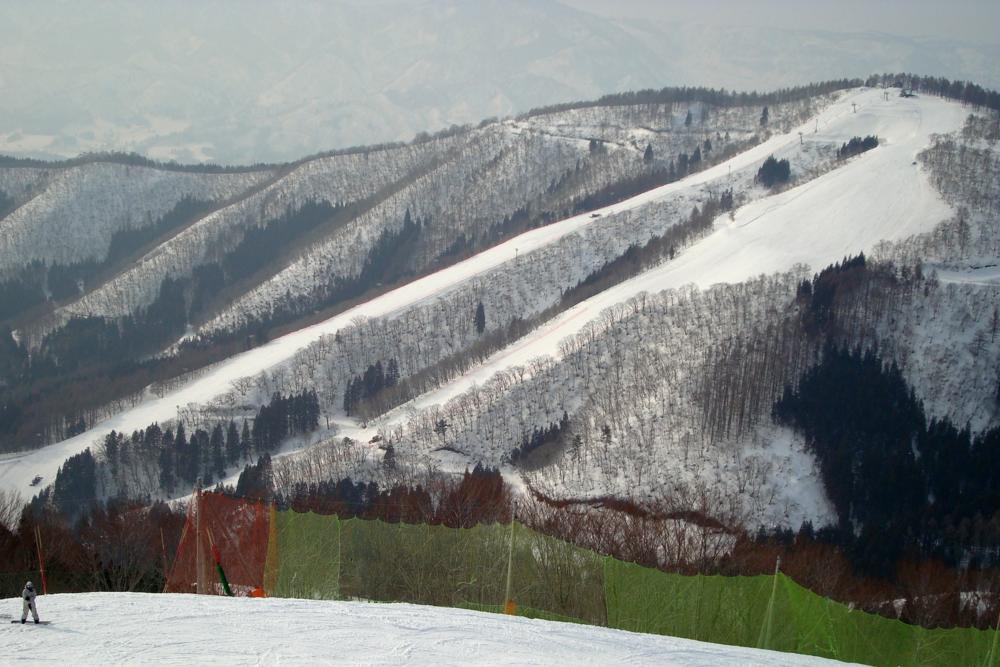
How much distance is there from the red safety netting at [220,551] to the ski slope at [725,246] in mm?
83421

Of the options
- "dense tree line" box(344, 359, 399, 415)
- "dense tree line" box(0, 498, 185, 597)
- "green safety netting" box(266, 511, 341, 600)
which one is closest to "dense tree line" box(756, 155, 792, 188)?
"dense tree line" box(344, 359, 399, 415)

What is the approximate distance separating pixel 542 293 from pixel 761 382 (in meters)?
51.9

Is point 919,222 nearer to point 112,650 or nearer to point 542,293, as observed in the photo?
point 542,293

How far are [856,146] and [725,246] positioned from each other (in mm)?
47434

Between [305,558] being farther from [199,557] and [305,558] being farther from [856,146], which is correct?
[856,146]

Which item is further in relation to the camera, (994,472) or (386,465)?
(386,465)

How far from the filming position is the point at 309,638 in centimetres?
2530

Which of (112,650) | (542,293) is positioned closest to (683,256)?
(542,293)

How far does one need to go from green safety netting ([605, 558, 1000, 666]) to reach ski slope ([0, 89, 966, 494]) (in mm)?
86638

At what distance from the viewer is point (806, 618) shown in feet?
104

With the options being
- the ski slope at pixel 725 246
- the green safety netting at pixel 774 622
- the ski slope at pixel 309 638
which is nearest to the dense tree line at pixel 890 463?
the ski slope at pixel 725 246

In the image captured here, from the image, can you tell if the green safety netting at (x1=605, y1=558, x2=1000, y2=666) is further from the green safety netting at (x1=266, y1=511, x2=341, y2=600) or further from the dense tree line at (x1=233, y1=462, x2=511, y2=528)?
the dense tree line at (x1=233, y1=462, x2=511, y2=528)

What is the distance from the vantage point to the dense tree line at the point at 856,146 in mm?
170500

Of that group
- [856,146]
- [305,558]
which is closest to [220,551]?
[305,558]
